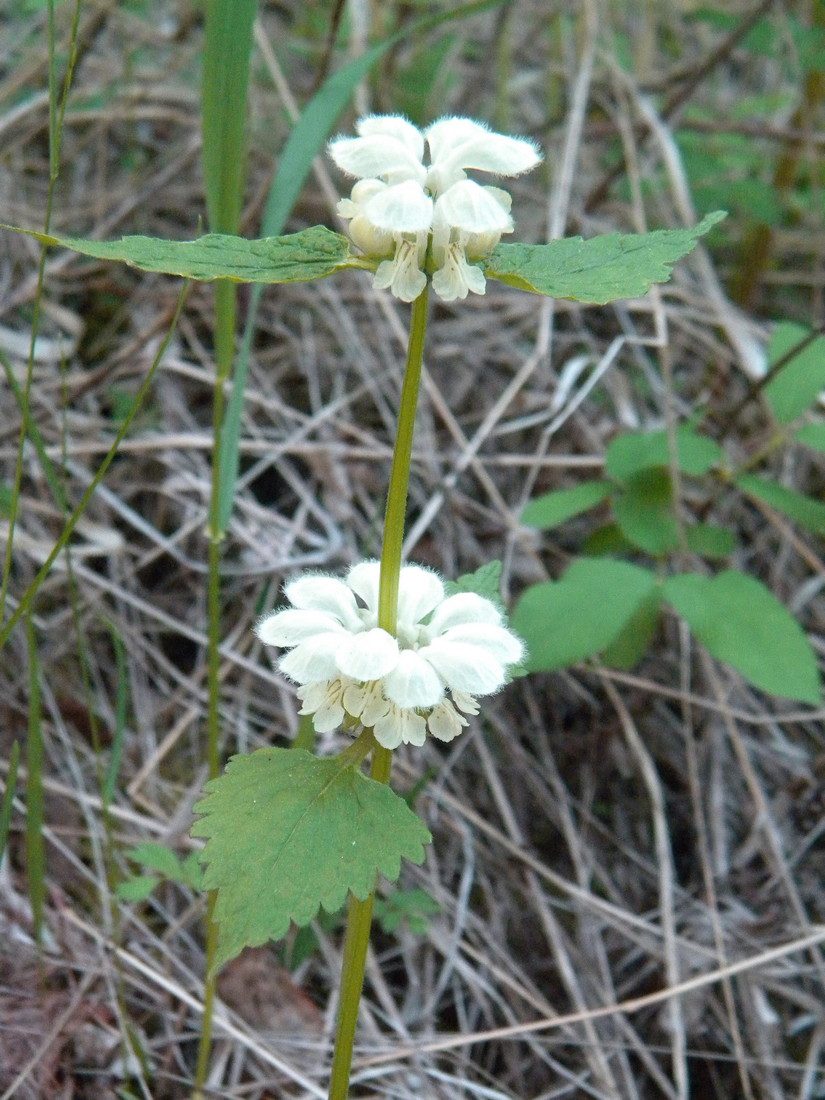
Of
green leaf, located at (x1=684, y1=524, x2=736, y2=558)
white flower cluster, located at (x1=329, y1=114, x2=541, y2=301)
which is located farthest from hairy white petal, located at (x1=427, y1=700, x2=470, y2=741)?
green leaf, located at (x1=684, y1=524, x2=736, y2=558)

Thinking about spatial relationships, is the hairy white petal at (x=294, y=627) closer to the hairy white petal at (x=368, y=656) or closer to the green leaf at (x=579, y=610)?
the hairy white petal at (x=368, y=656)

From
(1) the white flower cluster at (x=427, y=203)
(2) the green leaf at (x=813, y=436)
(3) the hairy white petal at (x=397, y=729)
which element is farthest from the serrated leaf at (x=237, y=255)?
(2) the green leaf at (x=813, y=436)

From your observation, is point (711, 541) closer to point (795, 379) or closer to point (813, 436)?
point (813, 436)

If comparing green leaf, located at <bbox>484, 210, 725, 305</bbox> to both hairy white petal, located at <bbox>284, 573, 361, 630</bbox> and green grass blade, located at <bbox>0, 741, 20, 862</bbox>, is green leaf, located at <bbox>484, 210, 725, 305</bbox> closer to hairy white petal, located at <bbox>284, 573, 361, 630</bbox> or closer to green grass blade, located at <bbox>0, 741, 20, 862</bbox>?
hairy white petal, located at <bbox>284, 573, 361, 630</bbox>

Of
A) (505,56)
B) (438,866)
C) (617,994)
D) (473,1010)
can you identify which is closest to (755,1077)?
(617,994)

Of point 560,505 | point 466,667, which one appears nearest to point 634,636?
point 560,505

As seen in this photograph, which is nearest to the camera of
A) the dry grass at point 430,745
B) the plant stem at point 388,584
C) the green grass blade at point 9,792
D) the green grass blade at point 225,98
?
the plant stem at point 388,584

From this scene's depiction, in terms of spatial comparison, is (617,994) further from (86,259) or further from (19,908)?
(86,259)
